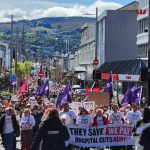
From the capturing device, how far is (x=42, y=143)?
1034cm

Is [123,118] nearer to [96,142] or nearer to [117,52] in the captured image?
[96,142]

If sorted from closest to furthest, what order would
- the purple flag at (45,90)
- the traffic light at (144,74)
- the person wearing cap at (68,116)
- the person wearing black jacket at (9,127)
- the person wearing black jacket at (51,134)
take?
the person wearing black jacket at (51,134)
the person wearing black jacket at (9,127)
the person wearing cap at (68,116)
the traffic light at (144,74)
the purple flag at (45,90)

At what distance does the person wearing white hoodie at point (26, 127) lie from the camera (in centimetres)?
1805

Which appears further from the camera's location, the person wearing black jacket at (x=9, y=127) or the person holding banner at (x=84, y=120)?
the person holding banner at (x=84, y=120)

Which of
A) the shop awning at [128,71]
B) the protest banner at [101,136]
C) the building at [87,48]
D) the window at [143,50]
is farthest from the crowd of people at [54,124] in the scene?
the building at [87,48]

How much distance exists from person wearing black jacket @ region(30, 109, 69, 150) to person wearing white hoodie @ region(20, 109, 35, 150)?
739 centimetres

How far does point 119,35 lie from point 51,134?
69401 mm

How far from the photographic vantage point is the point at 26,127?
18172mm

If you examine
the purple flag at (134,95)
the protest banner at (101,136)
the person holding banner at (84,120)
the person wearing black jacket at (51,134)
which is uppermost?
the purple flag at (134,95)

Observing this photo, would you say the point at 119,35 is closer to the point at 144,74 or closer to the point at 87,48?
the point at 87,48

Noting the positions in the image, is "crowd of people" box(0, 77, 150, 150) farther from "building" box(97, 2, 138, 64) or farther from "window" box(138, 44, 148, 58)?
"building" box(97, 2, 138, 64)

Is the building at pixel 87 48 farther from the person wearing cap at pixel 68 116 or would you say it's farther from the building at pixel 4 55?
the person wearing cap at pixel 68 116

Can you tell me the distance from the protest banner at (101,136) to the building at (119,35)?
60.5 meters

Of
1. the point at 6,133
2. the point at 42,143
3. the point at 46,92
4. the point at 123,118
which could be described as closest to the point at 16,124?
the point at 6,133
